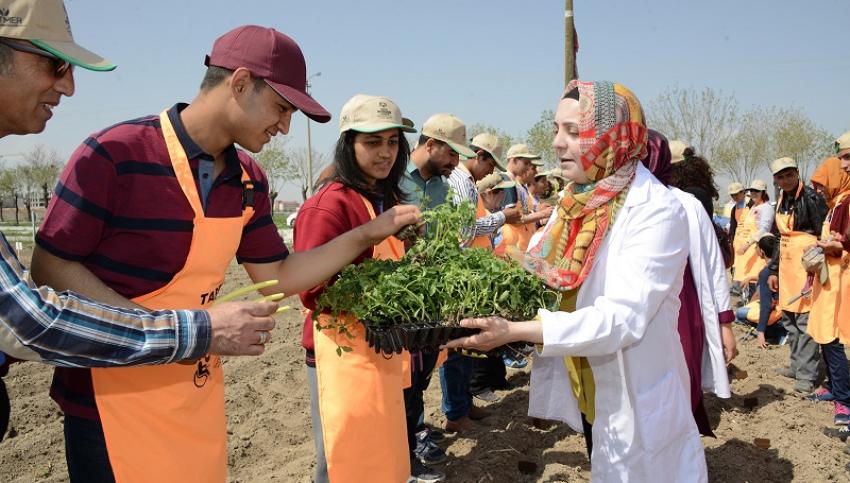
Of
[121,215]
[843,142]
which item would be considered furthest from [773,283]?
[121,215]

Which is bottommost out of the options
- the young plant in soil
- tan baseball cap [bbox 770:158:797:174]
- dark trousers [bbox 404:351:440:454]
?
dark trousers [bbox 404:351:440:454]

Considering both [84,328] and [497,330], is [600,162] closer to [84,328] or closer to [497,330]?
[497,330]

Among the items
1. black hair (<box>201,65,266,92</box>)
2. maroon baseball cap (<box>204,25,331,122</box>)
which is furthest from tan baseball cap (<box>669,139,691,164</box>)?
black hair (<box>201,65,266,92</box>)

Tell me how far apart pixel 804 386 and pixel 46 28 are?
6.87 meters

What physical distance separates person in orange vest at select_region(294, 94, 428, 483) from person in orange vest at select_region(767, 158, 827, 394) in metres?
5.10

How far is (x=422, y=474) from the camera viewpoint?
4.32 meters

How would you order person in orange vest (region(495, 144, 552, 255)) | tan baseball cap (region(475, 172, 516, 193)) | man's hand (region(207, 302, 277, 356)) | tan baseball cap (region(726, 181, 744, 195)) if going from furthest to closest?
1. tan baseball cap (region(726, 181, 744, 195))
2. tan baseball cap (region(475, 172, 516, 193))
3. person in orange vest (region(495, 144, 552, 255))
4. man's hand (region(207, 302, 277, 356))

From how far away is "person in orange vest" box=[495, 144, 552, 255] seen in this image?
699 cm

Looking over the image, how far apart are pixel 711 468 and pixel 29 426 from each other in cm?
524

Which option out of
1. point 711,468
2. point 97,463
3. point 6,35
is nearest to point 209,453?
point 97,463

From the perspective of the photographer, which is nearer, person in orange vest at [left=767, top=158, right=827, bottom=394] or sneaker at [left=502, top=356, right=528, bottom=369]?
person in orange vest at [left=767, top=158, right=827, bottom=394]

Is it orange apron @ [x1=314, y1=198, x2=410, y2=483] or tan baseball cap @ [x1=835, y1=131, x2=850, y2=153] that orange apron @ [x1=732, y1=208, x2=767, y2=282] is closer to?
tan baseball cap @ [x1=835, y1=131, x2=850, y2=153]

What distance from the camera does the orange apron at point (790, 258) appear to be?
6.85 m

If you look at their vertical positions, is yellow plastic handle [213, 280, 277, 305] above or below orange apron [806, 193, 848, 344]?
above
